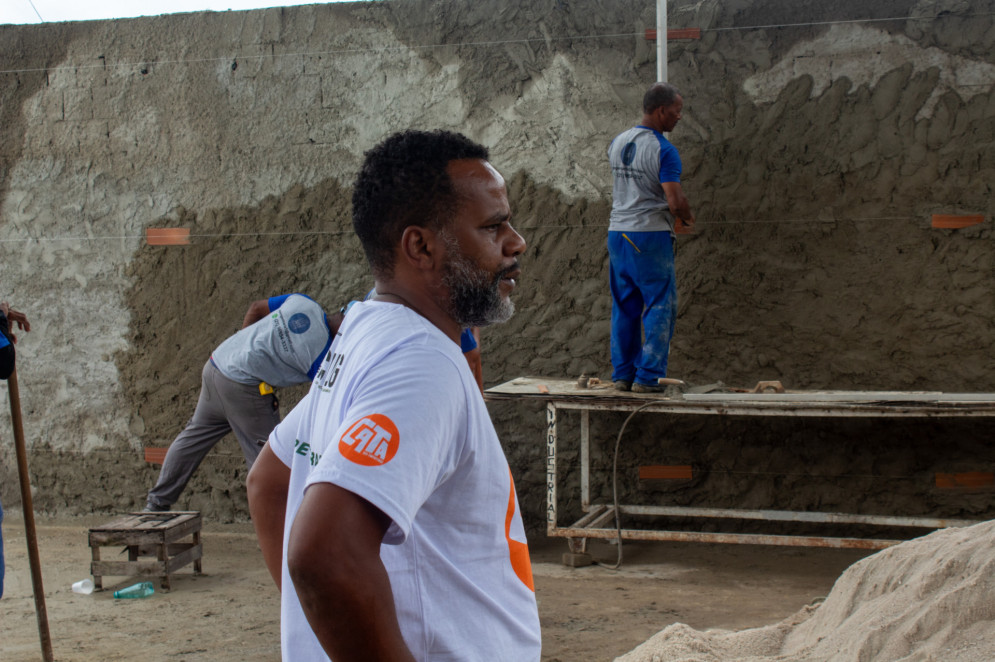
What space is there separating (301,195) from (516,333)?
61.9 inches

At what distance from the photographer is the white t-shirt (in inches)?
40.2

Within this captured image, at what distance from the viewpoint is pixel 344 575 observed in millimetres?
981

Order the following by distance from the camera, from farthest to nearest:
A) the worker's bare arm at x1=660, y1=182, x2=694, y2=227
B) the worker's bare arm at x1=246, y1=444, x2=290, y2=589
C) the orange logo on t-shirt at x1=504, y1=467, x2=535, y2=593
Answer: the worker's bare arm at x1=660, y1=182, x2=694, y2=227
the worker's bare arm at x1=246, y1=444, x2=290, y2=589
the orange logo on t-shirt at x1=504, y1=467, x2=535, y2=593

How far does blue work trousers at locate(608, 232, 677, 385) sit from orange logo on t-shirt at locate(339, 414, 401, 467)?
3.59m

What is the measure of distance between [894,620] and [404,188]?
2257mm

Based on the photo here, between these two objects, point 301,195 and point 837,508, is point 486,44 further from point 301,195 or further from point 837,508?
point 837,508

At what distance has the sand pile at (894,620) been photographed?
2584mm

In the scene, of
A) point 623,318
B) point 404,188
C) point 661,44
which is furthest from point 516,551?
point 661,44

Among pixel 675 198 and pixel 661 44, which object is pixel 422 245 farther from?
pixel 661 44

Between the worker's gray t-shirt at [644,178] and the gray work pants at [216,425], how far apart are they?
6.74 ft

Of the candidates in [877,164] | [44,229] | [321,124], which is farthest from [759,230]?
[44,229]

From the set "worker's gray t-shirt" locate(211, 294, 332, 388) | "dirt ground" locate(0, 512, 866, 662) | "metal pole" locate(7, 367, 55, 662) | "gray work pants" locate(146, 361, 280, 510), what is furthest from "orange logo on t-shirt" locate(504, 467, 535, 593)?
"gray work pants" locate(146, 361, 280, 510)

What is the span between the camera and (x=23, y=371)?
228 inches

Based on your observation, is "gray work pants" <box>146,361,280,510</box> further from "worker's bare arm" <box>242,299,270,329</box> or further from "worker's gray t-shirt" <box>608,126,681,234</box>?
"worker's gray t-shirt" <box>608,126,681,234</box>
